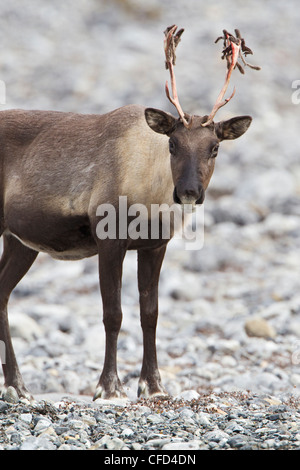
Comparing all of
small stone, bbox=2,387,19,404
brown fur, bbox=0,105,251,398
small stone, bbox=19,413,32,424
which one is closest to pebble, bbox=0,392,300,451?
small stone, bbox=19,413,32,424

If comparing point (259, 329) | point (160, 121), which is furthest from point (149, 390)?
point (259, 329)

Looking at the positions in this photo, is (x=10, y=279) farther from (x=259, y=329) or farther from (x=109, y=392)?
(x=259, y=329)

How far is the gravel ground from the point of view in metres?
6.96

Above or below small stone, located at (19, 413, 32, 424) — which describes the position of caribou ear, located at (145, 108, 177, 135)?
above

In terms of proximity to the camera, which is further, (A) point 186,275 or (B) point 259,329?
(A) point 186,275

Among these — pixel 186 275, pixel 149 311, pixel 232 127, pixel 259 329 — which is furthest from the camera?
pixel 186 275

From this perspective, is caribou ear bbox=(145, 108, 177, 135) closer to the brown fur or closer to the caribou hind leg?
the brown fur

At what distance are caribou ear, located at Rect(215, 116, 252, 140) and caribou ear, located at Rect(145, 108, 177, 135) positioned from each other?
0.44 m

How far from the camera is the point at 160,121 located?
7906mm

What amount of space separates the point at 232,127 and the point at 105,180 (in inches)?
52.4

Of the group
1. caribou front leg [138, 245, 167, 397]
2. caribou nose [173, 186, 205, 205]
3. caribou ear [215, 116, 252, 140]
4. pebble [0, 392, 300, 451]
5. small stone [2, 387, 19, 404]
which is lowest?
pebble [0, 392, 300, 451]

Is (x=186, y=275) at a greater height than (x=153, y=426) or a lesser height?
greater

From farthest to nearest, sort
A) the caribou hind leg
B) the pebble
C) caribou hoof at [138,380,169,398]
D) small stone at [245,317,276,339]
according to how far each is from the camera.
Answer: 1. small stone at [245,317,276,339]
2. the caribou hind leg
3. caribou hoof at [138,380,169,398]
4. the pebble

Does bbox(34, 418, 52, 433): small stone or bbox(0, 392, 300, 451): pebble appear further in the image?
bbox(34, 418, 52, 433): small stone
